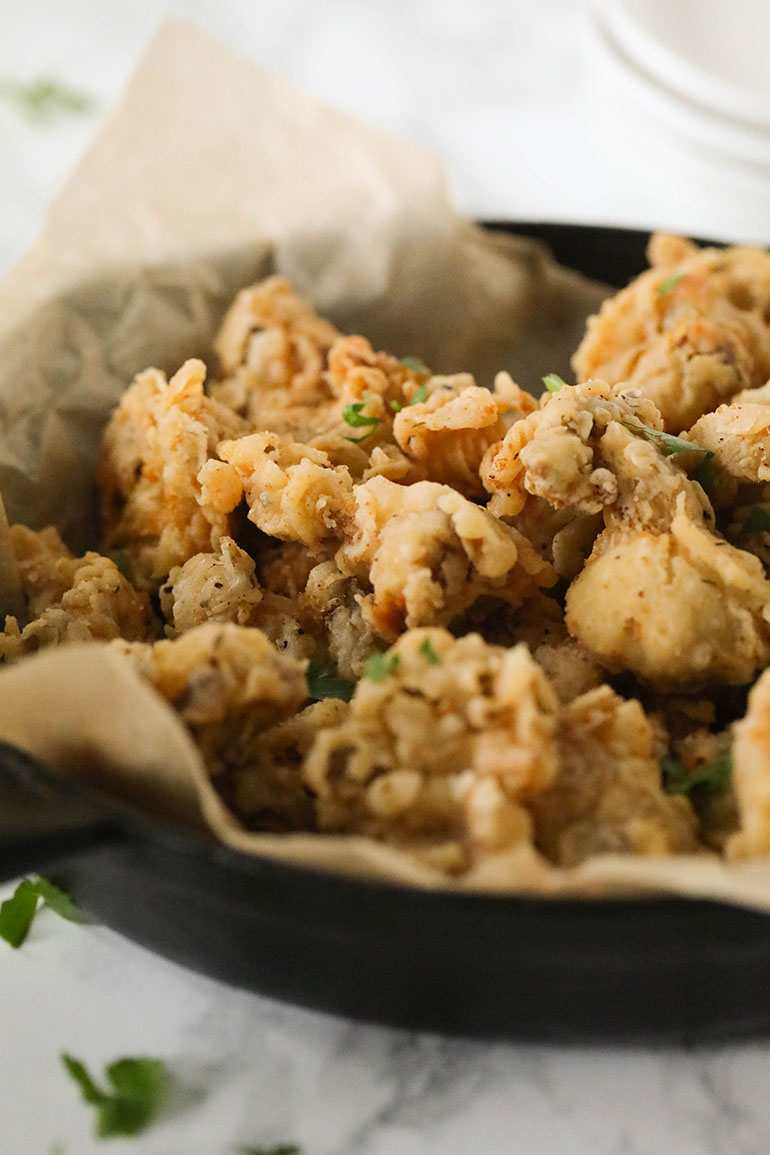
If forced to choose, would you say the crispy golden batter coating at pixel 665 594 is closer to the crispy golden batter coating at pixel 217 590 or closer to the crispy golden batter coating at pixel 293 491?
the crispy golden batter coating at pixel 293 491

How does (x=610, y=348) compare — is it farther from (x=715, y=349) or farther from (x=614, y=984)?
(x=614, y=984)

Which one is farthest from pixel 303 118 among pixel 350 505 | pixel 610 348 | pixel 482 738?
pixel 482 738

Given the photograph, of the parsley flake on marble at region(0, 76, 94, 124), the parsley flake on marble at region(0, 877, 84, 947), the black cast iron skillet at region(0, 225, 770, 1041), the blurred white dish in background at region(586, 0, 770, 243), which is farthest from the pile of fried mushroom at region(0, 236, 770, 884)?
the parsley flake on marble at region(0, 76, 94, 124)

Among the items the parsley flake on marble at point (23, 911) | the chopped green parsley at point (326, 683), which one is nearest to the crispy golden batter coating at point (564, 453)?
the chopped green parsley at point (326, 683)

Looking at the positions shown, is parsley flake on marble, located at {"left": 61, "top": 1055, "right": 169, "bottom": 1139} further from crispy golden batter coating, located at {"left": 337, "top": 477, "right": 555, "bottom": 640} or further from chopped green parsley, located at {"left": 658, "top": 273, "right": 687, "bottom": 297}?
chopped green parsley, located at {"left": 658, "top": 273, "right": 687, "bottom": 297}

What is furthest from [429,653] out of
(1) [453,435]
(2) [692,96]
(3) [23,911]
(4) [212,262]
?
(2) [692,96]

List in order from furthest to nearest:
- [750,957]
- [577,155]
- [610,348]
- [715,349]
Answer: [577,155] → [610,348] → [715,349] → [750,957]
